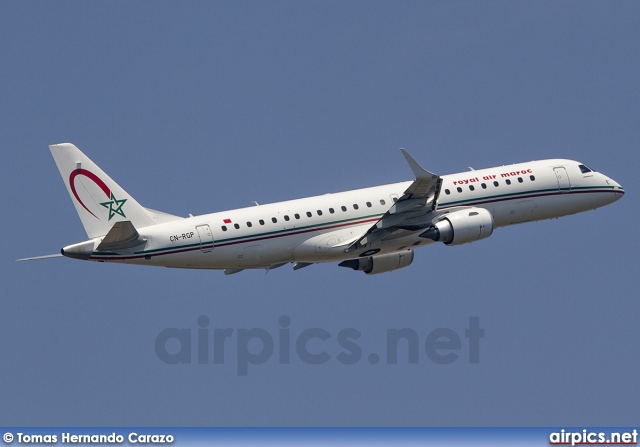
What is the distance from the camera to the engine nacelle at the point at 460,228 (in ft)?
238

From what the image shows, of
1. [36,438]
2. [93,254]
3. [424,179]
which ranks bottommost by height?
[36,438]

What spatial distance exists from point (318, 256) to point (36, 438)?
18867 mm

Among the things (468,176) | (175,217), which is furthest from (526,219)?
(175,217)

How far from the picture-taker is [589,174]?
264 ft

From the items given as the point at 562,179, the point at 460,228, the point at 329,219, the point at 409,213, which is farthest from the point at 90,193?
the point at 562,179

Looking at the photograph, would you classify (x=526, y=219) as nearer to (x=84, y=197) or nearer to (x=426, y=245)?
(x=426, y=245)

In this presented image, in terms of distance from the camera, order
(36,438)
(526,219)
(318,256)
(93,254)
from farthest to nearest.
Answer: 1. (526,219)
2. (318,256)
3. (93,254)
4. (36,438)

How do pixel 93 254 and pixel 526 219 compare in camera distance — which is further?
pixel 526 219

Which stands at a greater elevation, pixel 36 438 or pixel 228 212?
pixel 228 212

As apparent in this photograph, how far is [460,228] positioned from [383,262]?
239 inches

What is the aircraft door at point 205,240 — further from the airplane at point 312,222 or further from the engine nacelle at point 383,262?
the engine nacelle at point 383,262

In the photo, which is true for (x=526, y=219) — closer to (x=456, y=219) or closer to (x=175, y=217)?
(x=456, y=219)

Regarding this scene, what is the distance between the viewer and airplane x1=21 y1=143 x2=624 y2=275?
69.5m

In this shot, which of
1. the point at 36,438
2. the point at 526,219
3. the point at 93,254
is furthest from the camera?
the point at 526,219
